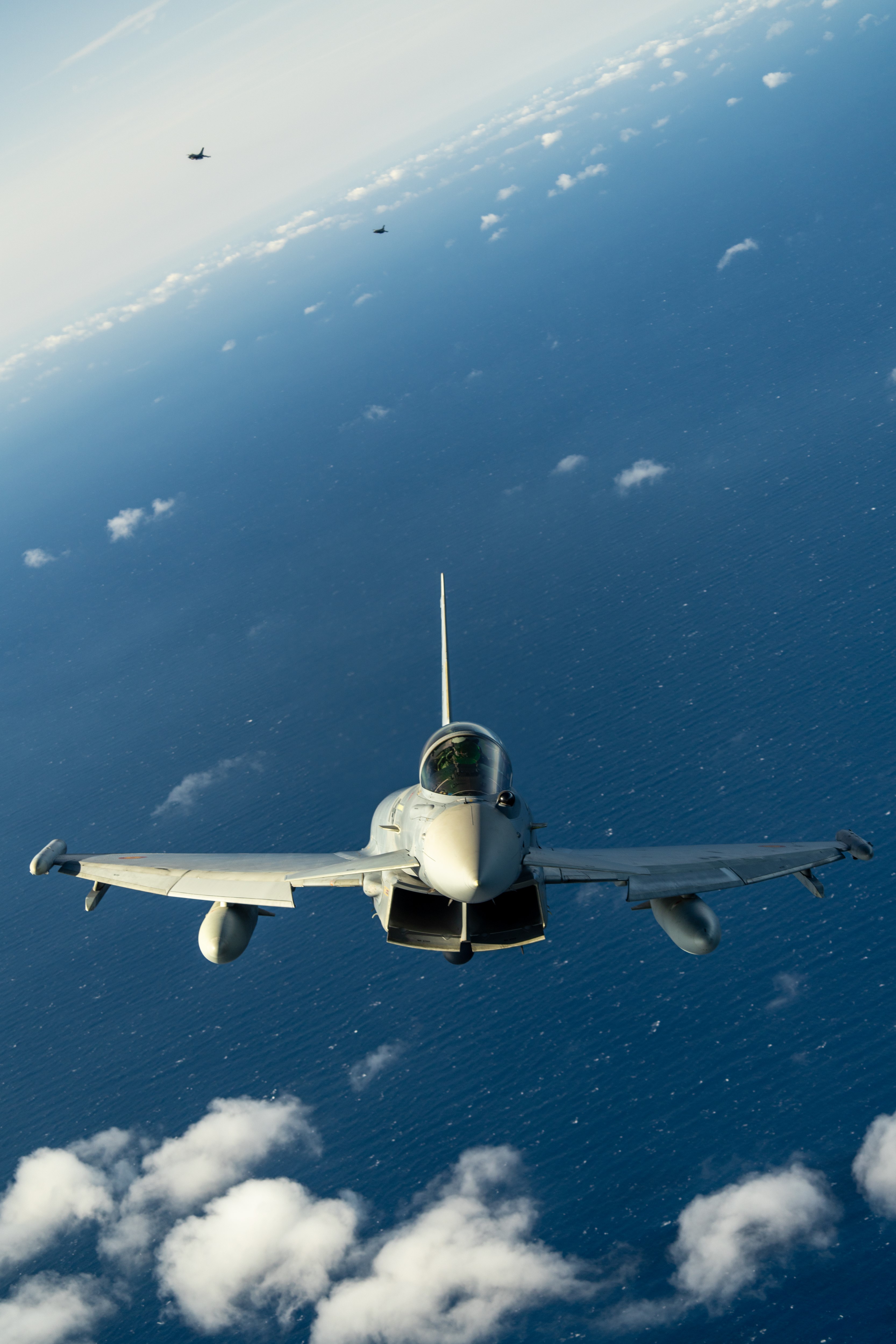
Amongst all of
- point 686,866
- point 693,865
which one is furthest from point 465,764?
point 693,865

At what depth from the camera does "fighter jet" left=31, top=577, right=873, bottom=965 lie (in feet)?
71.7

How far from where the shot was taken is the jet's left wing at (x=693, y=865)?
2534cm

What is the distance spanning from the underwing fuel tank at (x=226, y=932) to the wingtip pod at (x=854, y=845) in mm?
20921

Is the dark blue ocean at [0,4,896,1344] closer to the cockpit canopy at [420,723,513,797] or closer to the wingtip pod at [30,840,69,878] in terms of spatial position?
the wingtip pod at [30,840,69,878]

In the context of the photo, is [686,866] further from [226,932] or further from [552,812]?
[552,812]

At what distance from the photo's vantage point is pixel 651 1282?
5347 cm

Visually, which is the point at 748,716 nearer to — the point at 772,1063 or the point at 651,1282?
the point at 772,1063

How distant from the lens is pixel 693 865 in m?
27.2

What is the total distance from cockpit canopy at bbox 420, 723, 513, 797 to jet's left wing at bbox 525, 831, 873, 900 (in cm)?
270

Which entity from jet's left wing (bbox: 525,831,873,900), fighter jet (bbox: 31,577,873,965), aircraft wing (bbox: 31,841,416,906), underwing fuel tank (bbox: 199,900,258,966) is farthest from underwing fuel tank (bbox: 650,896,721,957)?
underwing fuel tank (bbox: 199,900,258,966)

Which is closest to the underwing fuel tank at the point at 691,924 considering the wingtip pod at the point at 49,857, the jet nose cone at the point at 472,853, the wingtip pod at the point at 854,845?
the wingtip pod at the point at 854,845

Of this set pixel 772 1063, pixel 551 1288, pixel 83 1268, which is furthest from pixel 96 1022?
pixel 772 1063

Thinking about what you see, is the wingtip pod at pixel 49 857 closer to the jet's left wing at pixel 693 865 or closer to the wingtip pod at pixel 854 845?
the jet's left wing at pixel 693 865

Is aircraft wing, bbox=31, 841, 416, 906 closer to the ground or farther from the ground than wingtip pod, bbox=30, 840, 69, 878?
closer to the ground
